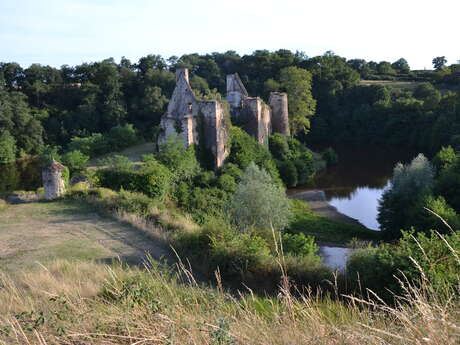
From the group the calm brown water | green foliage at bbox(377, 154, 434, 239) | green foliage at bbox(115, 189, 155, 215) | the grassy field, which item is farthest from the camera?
the calm brown water

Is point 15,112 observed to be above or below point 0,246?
above

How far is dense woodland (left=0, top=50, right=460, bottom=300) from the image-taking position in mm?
9789

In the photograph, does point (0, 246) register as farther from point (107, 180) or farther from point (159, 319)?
point (159, 319)

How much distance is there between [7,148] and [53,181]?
22.9 m

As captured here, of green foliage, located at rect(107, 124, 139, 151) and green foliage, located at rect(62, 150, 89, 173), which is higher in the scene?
green foliage, located at rect(107, 124, 139, 151)

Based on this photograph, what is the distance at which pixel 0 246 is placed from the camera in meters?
11.0

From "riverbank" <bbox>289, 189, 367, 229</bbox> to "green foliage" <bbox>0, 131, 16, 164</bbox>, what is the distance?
957 inches

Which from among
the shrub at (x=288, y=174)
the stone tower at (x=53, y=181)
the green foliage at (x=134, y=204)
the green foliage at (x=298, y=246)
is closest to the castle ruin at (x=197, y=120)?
the shrub at (x=288, y=174)

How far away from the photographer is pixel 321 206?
2436 cm

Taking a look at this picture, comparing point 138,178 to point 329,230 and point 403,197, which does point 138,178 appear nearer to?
point 329,230

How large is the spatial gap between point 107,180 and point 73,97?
31183 mm

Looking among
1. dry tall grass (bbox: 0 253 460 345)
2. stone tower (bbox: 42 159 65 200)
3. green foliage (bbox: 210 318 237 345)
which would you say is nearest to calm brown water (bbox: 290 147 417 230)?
stone tower (bbox: 42 159 65 200)

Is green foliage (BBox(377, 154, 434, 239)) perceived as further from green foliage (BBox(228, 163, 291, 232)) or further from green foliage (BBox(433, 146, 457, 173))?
green foliage (BBox(228, 163, 291, 232))

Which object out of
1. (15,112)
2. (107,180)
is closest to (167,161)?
(107,180)
